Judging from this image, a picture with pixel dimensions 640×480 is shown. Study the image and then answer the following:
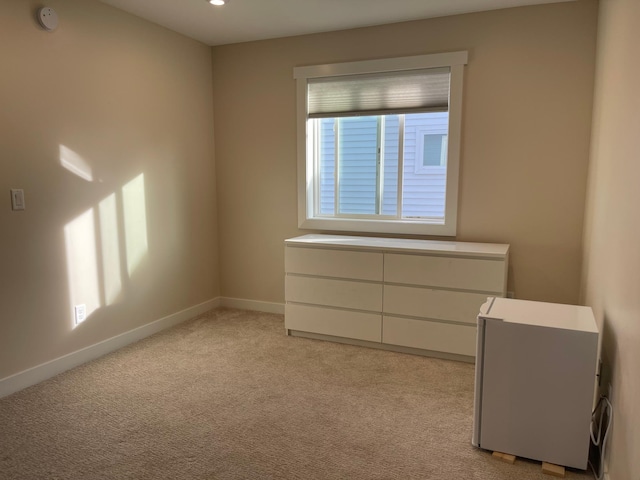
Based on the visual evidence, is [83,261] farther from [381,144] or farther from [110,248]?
[381,144]

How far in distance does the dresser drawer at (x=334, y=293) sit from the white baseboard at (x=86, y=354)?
1.08 metres

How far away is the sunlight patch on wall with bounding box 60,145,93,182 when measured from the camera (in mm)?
2828

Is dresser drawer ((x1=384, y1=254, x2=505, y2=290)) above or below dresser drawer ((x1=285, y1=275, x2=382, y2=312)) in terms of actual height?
above

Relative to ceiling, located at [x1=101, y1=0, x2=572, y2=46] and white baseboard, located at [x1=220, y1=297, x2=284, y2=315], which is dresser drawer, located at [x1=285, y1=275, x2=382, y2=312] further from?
ceiling, located at [x1=101, y1=0, x2=572, y2=46]

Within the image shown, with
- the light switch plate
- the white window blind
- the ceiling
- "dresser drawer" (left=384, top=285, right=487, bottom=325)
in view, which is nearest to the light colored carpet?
"dresser drawer" (left=384, top=285, right=487, bottom=325)

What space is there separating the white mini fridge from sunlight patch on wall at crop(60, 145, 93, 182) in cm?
268


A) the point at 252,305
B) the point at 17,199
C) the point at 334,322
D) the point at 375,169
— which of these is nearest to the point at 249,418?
the point at 334,322

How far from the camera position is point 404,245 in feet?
10.5

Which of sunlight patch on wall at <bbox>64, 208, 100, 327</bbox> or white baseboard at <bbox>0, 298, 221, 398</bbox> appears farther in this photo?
sunlight patch on wall at <bbox>64, 208, 100, 327</bbox>

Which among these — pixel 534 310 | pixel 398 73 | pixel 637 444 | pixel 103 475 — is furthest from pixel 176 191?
pixel 637 444

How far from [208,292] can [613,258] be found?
3.39 metres

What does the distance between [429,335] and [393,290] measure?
0.41 m

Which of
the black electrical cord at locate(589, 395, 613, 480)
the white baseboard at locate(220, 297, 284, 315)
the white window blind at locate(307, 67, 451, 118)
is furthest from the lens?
the white baseboard at locate(220, 297, 284, 315)

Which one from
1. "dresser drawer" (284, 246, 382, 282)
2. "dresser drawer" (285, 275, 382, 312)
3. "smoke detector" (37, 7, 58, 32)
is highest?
"smoke detector" (37, 7, 58, 32)
